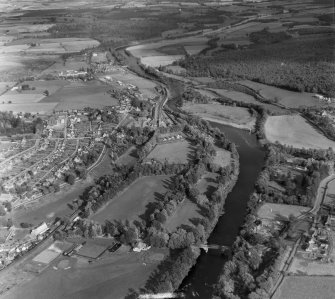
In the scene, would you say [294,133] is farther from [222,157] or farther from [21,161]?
[21,161]

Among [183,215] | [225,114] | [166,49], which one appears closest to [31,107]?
[225,114]

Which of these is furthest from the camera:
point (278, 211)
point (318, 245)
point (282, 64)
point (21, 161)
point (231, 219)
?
point (282, 64)

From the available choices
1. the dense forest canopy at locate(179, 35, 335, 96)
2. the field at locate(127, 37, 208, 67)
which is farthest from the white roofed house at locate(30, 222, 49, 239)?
the field at locate(127, 37, 208, 67)

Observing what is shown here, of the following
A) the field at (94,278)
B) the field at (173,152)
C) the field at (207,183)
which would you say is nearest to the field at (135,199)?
the field at (207,183)

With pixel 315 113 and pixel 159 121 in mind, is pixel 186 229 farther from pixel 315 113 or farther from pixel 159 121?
pixel 315 113

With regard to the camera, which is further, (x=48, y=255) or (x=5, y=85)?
(x=5, y=85)

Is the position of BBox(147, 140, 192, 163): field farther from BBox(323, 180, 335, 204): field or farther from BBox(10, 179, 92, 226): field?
BBox(323, 180, 335, 204): field

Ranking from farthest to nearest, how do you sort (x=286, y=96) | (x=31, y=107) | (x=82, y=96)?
(x=82, y=96) → (x=31, y=107) → (x=286, y=96)

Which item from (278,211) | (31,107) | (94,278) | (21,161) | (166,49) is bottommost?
(94,278)
